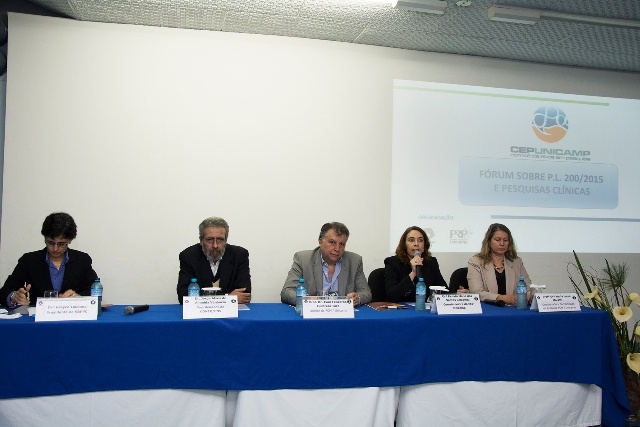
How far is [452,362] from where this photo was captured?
2.75 metres

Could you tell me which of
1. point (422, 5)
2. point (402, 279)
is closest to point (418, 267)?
point (402, 279)

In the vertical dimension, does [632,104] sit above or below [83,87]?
above

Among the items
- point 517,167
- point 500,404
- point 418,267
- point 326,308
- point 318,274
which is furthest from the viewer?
point 517,167

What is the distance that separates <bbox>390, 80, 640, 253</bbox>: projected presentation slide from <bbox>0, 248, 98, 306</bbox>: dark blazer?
243 cm

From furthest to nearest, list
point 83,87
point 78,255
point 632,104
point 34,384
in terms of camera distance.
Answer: point 632,104 → point 83,87 → point 78,255 → point 34,384

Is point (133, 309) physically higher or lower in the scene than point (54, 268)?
lower

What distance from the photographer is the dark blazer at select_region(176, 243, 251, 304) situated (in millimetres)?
3143

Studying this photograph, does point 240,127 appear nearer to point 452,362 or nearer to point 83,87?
point 83,87

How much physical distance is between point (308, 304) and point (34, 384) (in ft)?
4.13

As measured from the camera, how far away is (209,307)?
8.40ft

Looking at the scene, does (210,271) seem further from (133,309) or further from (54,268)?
(54,268)

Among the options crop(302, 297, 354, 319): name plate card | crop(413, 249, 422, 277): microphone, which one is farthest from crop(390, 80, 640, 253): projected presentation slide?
crop(302, 297, 354, 319): name plate card

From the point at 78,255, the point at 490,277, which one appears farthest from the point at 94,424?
the point at 490,277

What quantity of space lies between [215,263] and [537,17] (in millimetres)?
2771
